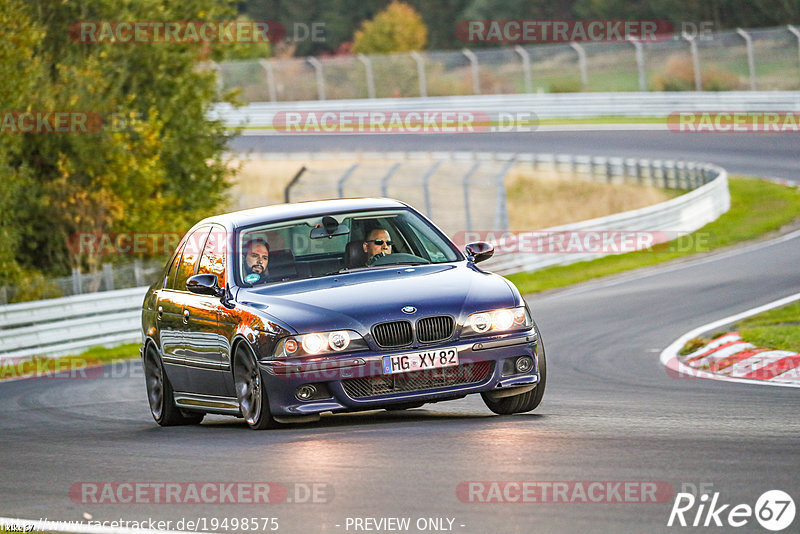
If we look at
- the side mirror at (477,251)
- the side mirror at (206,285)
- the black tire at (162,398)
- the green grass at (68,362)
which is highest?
the side mirror at (477,251)

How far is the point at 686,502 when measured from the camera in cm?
582

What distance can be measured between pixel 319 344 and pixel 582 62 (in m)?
39.2

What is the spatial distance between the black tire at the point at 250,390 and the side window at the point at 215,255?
0.75 meters

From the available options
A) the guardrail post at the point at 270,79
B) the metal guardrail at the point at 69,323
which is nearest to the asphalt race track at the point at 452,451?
the metal guardrail at the point at 69,323

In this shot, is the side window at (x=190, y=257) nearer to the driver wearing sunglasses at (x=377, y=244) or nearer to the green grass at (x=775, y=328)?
the driver wearing sunglasses at (x=377, y=244)

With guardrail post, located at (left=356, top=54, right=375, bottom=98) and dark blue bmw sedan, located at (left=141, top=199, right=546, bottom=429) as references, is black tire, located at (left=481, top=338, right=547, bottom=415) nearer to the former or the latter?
dark blue bmw sedan, located at (left=141, top=199, right=546, bottom=429)

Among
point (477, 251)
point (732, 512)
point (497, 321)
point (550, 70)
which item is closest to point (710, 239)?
point (477, 251)

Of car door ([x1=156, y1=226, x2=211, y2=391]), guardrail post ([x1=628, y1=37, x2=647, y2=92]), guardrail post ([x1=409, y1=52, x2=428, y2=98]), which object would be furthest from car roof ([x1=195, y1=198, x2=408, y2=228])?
guardrail post ([x1=409, y1=52, x2=428, y2=98])

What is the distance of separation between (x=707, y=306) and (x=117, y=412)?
328 inches

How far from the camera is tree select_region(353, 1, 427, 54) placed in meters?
67.2

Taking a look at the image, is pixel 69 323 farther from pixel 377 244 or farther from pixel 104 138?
pixel 377 244

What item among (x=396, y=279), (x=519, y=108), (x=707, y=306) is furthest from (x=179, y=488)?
(x=519, y=108)

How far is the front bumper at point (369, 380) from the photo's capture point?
27.9 feet

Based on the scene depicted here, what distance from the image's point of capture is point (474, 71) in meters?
49.1
